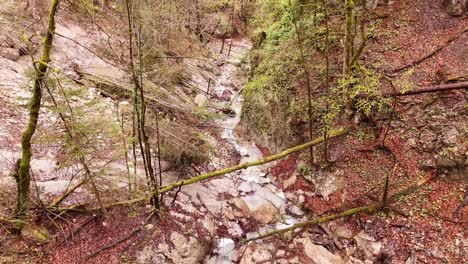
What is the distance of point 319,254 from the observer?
24.6 feet

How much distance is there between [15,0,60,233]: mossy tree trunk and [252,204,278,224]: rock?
589cm

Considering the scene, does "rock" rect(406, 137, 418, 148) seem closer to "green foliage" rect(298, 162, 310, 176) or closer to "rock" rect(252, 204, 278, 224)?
"green foliage" rect(298, 162, 310, 176)

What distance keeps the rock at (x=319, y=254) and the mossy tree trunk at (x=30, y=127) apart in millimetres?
6383

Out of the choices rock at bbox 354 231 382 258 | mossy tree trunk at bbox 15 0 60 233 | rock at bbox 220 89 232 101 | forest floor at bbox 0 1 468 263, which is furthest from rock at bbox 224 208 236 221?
rock at bbox 220 89 232 101

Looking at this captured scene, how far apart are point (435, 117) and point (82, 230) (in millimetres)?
9132

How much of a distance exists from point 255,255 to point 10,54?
10.8 metres

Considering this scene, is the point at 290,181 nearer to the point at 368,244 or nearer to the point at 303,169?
the point at 303,169

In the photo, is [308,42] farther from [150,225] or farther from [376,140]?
[150,225]

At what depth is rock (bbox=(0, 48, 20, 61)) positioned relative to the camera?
10.6 meters

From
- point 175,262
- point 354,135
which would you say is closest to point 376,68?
point 354,135

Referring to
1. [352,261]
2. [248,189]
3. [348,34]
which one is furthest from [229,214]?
[348,34]

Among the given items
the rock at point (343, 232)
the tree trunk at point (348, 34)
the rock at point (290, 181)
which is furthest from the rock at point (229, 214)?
the tree trunk at point (348, 34)

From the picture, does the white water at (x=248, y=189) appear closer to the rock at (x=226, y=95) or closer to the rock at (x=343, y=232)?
the rock at (x=226, y=95)

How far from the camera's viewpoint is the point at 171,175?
9.61 meters
